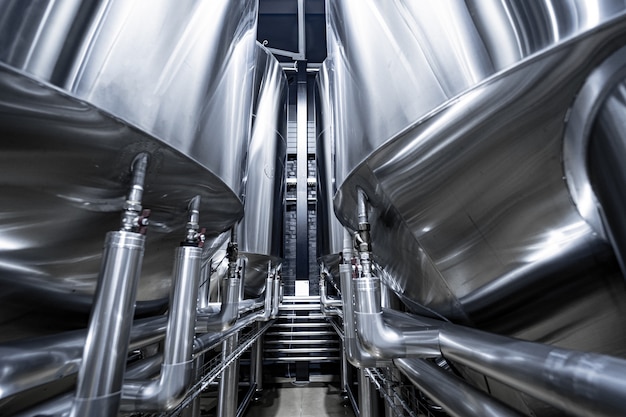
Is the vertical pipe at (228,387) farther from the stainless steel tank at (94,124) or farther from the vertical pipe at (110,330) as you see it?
the vertical pipe at (110,330)

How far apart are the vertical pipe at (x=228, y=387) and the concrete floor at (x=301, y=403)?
54 cm

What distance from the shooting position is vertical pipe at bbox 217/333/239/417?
153cm

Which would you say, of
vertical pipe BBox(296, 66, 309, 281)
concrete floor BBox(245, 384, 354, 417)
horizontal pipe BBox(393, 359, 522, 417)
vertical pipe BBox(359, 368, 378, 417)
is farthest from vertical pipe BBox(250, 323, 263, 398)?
horizontal pipe BBox(393, 359, 522, 417)

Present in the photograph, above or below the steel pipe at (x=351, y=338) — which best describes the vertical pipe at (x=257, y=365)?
below

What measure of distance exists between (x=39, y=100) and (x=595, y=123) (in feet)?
2.17

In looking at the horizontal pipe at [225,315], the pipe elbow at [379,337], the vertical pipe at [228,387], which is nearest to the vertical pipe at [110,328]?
the pipe elbow at [379,337]

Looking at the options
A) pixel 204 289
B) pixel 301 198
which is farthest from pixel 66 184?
pixel 301 198

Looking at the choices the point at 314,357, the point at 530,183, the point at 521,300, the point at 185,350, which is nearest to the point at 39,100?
the point at 185,350

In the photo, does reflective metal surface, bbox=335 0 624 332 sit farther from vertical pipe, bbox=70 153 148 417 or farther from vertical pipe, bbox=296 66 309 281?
vertical pipe, bbox=296 66 309 281

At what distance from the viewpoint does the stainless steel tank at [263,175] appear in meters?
1.55

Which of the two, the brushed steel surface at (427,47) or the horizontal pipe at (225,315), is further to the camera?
the horizontal pipe at (225,315)

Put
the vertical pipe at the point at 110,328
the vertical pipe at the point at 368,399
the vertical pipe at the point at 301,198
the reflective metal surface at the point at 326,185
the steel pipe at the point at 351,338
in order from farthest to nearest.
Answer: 1. the vertical pipe at the point at 301,198
2. the reflective metal surface at the point at 326,185
3. the vertical pipe at the point at 368,399
4. the steel pipe at the point at 351,338
5. the vertical pipe at the point at 110,328

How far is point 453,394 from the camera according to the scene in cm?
56

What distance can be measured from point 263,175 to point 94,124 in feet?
4.42
